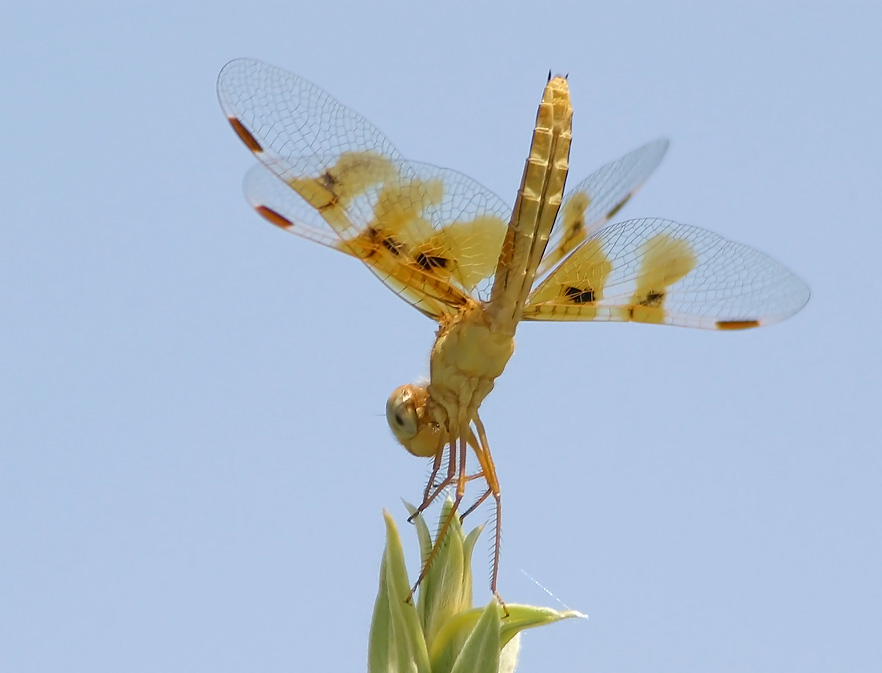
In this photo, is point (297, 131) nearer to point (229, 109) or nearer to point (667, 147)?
point (229, 109)

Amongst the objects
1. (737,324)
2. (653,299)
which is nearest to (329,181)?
(653,299)

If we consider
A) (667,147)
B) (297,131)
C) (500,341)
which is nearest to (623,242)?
(667,147)

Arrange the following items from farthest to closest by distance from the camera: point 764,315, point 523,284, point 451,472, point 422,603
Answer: point 764,315, point 523,284, point 451,472, point 422,603

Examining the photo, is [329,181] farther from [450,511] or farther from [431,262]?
[450,511]

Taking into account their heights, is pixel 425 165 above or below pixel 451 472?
above

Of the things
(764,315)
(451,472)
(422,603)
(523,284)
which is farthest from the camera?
(764,315)

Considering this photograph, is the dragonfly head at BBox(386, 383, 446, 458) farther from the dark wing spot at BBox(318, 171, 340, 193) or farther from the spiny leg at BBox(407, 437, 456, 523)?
the dark wing spot at BBox(318, 171, 340, 193)
